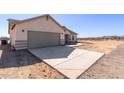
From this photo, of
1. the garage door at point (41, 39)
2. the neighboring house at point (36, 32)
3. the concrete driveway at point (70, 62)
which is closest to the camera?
the concrete driveway at point (70, 62)

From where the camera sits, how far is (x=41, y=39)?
13242mm

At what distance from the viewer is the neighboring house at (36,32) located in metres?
11.5

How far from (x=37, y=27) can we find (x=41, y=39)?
1.24 meters

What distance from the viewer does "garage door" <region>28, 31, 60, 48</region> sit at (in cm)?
1229

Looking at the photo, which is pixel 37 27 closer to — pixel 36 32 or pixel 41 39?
pixel 36 32

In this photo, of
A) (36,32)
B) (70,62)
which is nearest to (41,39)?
(36,32)

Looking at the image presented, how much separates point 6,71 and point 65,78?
2559 mm

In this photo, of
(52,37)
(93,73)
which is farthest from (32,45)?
(93,73)

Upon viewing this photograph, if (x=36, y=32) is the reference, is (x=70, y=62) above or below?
below

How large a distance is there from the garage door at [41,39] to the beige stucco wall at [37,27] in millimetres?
379

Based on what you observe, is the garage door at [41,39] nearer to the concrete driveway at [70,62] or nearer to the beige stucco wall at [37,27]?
the beige stucco wall at [37,27]

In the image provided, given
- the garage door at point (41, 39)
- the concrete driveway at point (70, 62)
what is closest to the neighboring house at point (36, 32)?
the garage door at point (41, 39)

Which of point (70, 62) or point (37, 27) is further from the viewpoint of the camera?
point (37, 27)

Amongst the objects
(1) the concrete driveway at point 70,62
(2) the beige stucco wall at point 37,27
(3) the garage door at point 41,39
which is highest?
(2) the beige stucco wall at point 37,27
